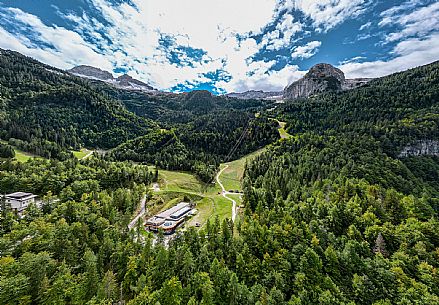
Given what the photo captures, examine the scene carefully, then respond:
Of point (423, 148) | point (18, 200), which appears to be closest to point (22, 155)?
point (18, 200)

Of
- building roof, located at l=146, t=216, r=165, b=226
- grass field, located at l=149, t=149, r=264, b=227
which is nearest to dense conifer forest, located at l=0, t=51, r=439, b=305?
building roof, located at l=146, t=216, r=165, b=226

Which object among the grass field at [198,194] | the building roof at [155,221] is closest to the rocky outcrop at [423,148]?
the grass field at [198,194]

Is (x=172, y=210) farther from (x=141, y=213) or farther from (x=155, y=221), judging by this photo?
(x=141, y=213)

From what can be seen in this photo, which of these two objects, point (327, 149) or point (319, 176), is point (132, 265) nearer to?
point (319, 176)

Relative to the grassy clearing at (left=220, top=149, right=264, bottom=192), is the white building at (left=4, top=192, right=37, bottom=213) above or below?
below

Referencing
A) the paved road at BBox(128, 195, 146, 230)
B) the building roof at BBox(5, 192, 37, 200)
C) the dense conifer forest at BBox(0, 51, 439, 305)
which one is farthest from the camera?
the paved road at BBox(128, 195, 146, 230)

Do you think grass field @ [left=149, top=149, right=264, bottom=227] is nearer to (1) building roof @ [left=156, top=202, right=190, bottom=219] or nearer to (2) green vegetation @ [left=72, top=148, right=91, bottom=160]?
(1) building roof @ [left=156, top=202, right=190, bottom=219]
